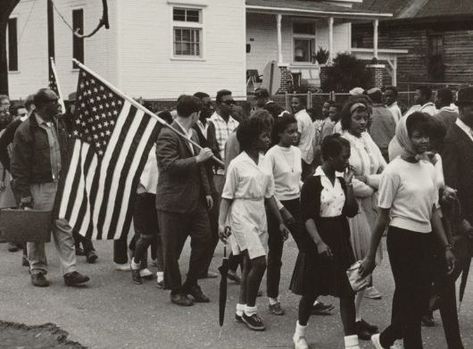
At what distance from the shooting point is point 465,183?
7316 millimetres

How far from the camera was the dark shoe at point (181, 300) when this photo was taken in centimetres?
873

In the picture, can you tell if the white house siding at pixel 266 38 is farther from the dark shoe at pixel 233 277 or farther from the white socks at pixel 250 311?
the white socks at pixel 250 311

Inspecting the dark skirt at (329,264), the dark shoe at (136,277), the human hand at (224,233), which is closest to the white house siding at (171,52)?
the dark shoe at (136,277)

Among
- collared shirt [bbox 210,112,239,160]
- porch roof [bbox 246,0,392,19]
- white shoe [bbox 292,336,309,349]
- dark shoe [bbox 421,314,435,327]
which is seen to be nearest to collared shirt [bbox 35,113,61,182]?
collared shirt [bbox 210,112,239,160]

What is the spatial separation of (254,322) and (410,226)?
1940mm

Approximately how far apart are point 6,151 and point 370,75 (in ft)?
70.6

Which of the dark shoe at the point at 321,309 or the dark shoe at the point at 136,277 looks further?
the dark shoe at the point at 136,277

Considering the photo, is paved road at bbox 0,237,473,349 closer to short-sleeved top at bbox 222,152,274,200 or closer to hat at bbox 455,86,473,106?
short-sleeved top at bbox 222,152,274,200

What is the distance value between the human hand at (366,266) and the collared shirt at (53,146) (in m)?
4.35

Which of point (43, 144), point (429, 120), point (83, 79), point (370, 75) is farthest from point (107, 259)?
point (370, 75)

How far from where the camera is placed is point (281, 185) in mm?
8523

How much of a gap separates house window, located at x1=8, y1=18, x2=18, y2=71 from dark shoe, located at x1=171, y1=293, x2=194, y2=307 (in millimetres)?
23331

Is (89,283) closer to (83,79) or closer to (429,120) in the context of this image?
(83,79)

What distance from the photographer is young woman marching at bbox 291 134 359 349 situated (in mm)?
6926
